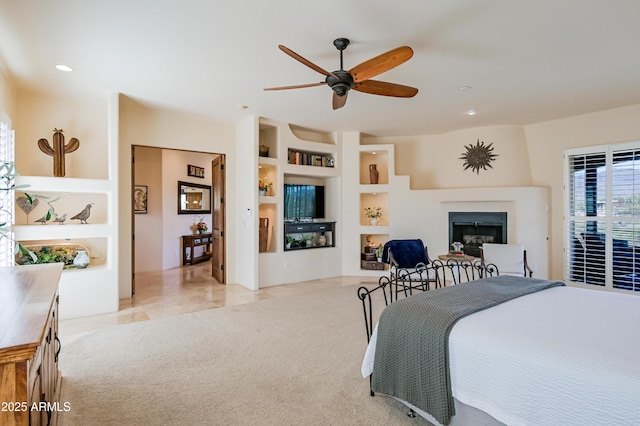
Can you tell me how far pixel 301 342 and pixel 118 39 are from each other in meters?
3.30

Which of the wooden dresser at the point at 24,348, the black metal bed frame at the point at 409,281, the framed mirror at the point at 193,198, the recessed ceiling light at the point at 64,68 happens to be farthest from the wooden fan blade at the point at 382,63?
the framed mirror at the point at 193,198

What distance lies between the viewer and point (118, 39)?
304cm

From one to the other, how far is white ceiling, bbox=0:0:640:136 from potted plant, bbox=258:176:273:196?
1.47m

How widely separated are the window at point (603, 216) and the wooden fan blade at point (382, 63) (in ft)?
14.8

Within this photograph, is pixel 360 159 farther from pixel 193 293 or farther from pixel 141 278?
pixel 141 278

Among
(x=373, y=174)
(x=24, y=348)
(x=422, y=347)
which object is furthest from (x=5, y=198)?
(x=373, y=174)

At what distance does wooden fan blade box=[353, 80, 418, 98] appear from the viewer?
3.20m

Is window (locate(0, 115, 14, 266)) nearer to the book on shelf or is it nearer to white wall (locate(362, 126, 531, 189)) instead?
the book on shelf

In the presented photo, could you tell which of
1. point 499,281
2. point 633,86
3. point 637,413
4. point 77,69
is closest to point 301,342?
point 499,281

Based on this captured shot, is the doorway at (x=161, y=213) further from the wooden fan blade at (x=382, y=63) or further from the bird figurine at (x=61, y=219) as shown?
the wooden fan blade at (x=382, y=63)

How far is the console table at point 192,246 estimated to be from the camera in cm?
803

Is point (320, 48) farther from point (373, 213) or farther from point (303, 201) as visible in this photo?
point (373, 213)

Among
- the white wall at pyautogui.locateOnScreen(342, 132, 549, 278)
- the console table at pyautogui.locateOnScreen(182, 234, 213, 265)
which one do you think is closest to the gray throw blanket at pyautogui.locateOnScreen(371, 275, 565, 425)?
the white wall at pyautogui.locateOnScreen(342, 132, 549, 278)

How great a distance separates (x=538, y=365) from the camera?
155cm
